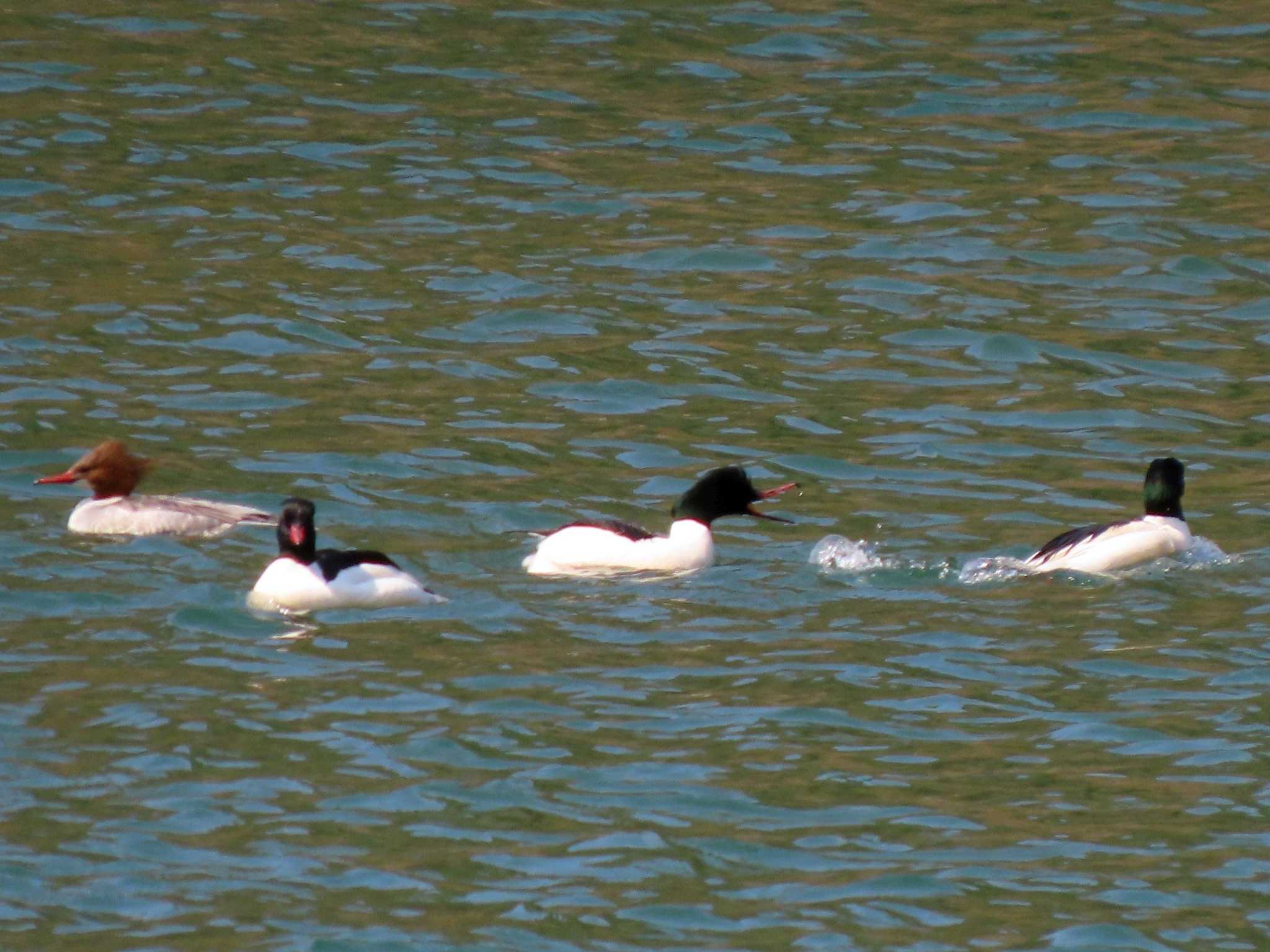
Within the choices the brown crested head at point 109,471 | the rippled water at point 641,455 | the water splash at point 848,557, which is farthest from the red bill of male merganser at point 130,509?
the water splash at point 848,557

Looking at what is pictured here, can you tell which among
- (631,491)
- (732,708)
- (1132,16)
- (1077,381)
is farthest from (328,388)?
(1132,16)

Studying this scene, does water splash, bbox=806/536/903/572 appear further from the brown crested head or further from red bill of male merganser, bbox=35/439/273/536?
the brown crested head

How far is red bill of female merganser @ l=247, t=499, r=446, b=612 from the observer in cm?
1124

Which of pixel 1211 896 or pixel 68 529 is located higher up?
pixel 68 529

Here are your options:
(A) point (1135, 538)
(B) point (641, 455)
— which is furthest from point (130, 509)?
(A) point (1135, 538)

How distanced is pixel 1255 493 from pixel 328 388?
562 centimetres

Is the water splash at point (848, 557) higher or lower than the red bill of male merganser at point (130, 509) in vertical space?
lower

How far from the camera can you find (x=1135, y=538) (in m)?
12.1

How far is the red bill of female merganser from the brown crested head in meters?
1.96

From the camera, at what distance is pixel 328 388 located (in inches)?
583

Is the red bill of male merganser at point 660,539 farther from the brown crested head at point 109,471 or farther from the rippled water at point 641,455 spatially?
the brown crested head at point 109,471

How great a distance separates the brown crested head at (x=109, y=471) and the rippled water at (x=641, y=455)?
1.18 ft

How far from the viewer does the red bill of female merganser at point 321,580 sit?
1124cm

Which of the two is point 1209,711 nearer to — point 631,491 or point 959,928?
point 959,928
